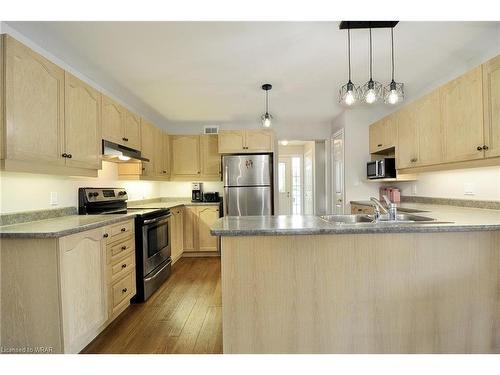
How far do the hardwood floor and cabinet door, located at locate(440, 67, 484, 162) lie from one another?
2518 millimetres

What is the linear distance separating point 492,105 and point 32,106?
326 centimetres

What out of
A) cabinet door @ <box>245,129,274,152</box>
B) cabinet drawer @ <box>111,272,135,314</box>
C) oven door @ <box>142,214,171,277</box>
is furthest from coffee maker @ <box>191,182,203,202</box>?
cabinet drawer @ <box>111,272,135,314</box>

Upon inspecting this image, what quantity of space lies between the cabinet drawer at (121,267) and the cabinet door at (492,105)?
10.3 ft

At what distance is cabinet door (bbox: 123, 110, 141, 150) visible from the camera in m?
2.95

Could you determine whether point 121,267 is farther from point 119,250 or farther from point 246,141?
point 246,141

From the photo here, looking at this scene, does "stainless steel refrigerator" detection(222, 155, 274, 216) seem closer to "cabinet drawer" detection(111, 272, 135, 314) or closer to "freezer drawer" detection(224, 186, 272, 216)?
"freezer drawer" detection(224, 186, 272, 216)

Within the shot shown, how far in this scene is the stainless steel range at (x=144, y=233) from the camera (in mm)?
2582

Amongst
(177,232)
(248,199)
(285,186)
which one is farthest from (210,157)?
(285,186)

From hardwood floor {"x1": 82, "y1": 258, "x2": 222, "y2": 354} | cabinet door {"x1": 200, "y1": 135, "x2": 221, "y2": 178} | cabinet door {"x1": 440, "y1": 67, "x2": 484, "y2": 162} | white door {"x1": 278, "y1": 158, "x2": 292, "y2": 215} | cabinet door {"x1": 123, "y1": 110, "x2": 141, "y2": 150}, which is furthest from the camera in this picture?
white door {"x1": 278, "y1": 158, "x2": 292, "y2": 215}

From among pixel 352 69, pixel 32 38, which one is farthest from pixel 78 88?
pixel 352 69

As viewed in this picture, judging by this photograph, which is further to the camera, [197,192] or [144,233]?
[197,192]

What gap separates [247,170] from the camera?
421 centimetres

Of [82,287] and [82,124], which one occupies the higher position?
[82,124]

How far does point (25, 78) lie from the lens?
1648 mm
